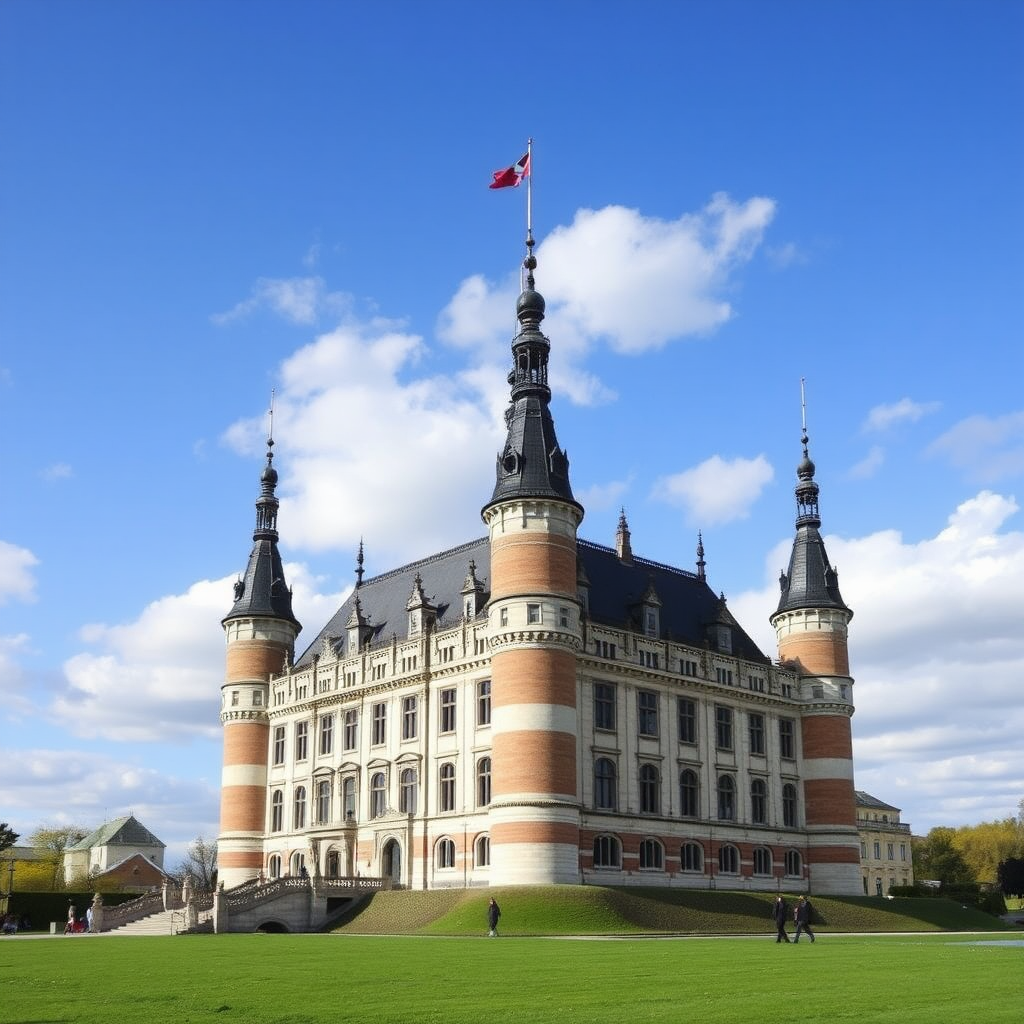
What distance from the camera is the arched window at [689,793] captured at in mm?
65675

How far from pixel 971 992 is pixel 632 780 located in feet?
140

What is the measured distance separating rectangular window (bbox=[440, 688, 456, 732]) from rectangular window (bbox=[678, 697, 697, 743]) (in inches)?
502

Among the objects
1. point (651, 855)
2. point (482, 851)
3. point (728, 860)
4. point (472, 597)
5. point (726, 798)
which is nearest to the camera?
point (482, 851)

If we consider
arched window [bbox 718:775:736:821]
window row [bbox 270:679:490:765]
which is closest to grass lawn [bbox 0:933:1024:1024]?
window row [bbox 270:679:490:765]

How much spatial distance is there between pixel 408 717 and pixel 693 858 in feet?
55.4

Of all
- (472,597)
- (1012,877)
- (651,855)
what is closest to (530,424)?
(472,597)

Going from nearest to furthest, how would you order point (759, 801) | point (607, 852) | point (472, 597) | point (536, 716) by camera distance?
point (536, 716), point (607, 852), point (472, 597), point (759, 801)

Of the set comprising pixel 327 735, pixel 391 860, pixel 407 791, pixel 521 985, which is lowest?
pixel 391 860

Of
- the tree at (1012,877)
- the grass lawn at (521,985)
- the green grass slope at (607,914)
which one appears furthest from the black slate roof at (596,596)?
the tree at (1012,877)

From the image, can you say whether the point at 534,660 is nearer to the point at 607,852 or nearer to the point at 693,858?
the point at 607,852

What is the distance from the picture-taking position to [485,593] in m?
64.4

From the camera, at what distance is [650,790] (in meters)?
64.1

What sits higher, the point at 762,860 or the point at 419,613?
the point at 419,613

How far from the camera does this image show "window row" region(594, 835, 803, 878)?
60875mm
